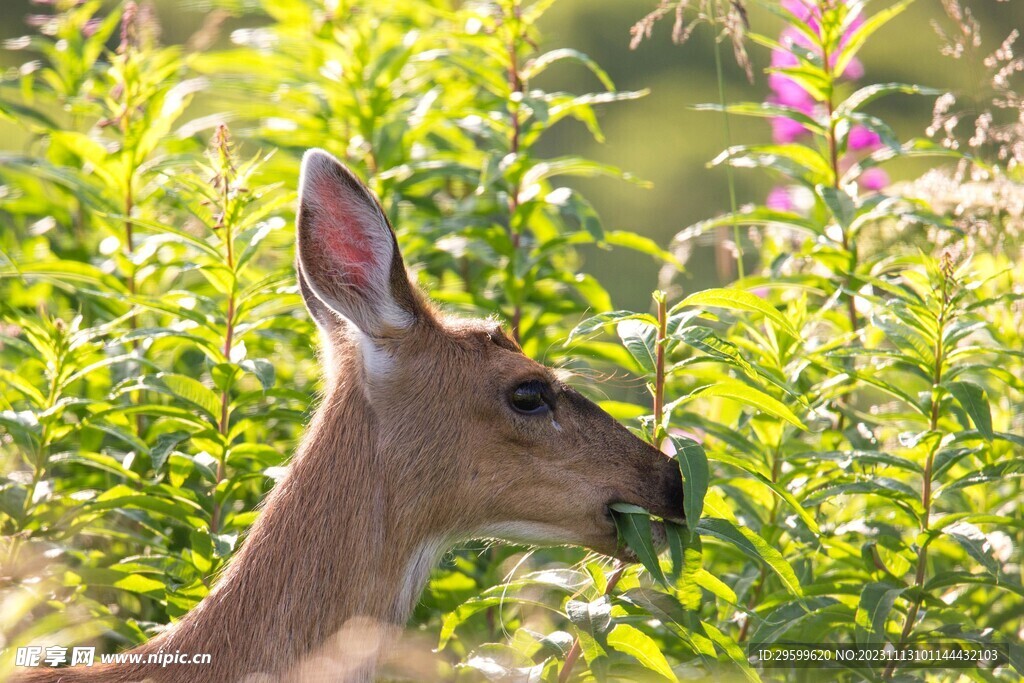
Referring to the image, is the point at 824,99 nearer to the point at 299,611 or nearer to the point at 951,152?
the point at 951,152

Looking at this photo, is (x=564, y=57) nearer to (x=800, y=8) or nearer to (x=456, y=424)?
(x=800, y=8)

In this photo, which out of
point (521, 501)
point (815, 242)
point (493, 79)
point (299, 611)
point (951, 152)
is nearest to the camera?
point (299, 611)

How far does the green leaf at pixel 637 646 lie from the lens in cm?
289

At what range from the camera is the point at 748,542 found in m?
2.95

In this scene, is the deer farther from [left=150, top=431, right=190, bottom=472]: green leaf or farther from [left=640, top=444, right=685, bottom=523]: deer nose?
[left=150, top=431, right=190, bottom=472]: green leaf

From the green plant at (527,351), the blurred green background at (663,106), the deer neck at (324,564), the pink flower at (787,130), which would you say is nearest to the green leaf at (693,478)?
the green plant at (527,351)

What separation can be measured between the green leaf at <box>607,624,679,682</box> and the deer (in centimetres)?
25

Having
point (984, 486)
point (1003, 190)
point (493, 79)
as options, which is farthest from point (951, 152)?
point (493, 79)

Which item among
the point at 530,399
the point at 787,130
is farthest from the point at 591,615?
the point at 787,130

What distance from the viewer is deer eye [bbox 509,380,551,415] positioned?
3.22 m

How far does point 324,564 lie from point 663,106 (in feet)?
23.9

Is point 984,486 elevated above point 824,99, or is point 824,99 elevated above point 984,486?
point 824,99

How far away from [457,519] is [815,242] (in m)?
1.71

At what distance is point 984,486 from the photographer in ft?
13.0
